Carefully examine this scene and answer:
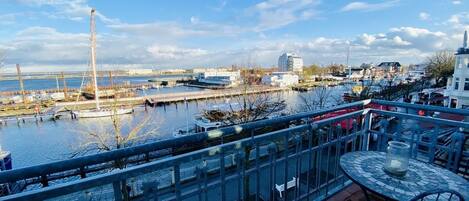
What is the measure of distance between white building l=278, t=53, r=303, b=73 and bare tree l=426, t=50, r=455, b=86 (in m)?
85.5

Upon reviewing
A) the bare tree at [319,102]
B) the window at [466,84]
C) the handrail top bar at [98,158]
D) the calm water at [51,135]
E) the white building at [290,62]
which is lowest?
the calm water at [51,135]

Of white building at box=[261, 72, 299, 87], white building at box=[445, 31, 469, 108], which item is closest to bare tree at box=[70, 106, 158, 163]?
white building at box=[445, 31, 469, 108]

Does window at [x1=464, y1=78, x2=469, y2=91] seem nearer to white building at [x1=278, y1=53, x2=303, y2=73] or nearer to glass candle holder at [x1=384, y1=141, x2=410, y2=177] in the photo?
glass candle holder at [x1=384, y1=141, x2=410, y2=177]

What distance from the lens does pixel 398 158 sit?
1.66 m

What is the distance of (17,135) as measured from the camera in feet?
74.9

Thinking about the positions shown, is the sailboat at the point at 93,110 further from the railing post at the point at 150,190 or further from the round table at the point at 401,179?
the round table at the point at 401,179

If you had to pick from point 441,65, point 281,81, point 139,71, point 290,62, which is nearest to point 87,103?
point 281,81

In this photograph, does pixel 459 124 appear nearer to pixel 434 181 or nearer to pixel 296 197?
pixel 434 181

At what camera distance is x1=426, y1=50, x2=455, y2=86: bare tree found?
3122cm

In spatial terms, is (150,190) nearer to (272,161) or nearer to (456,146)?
(272,161)

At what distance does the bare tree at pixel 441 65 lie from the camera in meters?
31.2

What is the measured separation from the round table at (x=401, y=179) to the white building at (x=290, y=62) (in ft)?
401

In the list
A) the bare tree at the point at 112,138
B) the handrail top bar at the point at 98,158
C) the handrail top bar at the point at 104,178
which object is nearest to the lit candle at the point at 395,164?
the handrail top bar at the point at 98,158

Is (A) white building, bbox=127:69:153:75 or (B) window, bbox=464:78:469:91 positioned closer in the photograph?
(B) window, bbox=464:78:469:91
